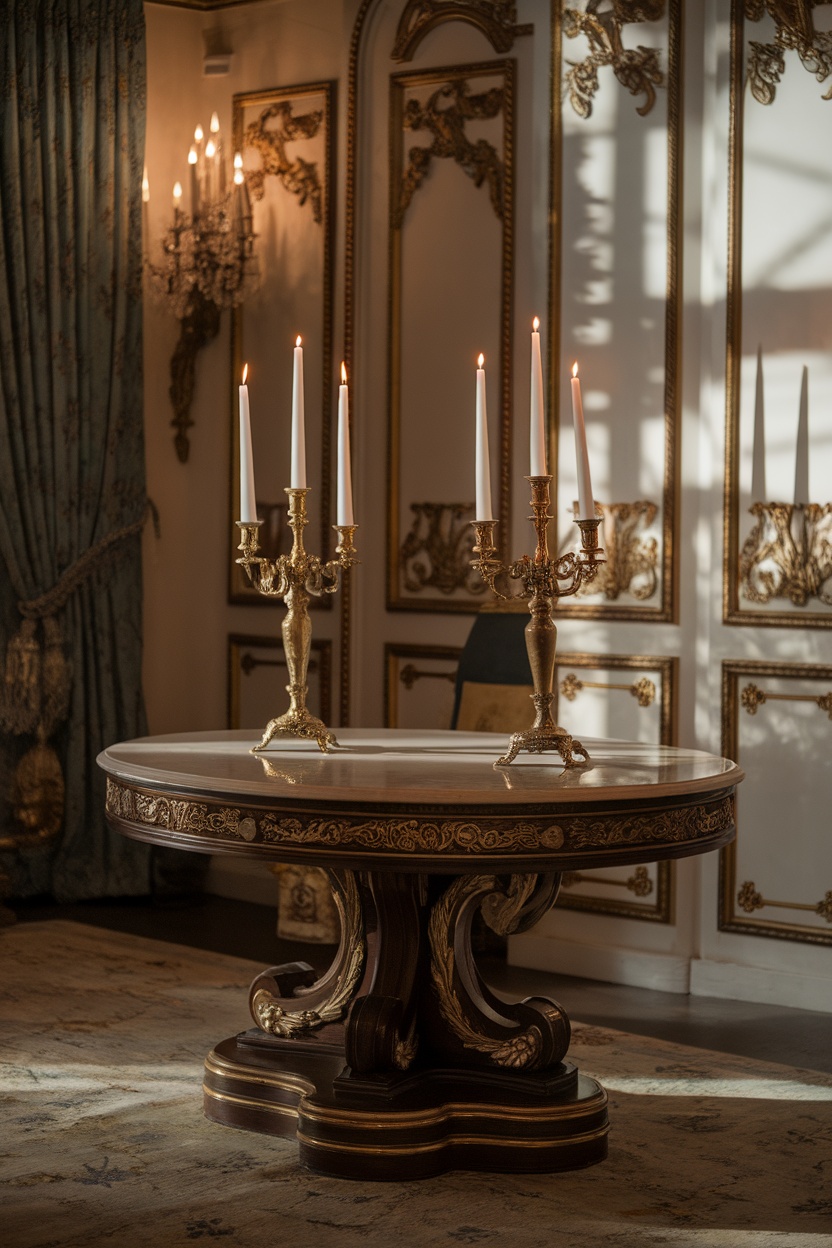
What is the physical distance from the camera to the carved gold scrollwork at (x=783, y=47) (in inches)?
174

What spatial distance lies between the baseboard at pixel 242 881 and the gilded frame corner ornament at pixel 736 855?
177 centimetres

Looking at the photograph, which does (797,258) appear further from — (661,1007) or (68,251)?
(68,251)

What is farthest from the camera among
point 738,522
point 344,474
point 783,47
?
point 738,522

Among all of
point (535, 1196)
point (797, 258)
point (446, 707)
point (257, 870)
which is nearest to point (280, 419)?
point (446, 707)

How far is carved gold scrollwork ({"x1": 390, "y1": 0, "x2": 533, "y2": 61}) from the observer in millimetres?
5125

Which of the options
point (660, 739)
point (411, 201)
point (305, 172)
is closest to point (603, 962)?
point (660, 739)

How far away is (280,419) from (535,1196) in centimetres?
350

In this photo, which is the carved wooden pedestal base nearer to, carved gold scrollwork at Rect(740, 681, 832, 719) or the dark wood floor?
the dark wood floor

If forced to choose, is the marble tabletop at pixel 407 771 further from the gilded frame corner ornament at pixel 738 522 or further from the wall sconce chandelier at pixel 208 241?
the wall sconce chandelier at pixel 208 241

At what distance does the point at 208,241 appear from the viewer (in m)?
5.66

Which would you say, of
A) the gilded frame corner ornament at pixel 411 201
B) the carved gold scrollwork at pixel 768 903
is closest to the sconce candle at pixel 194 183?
the gilded frame corner ornament at pixel 411 201

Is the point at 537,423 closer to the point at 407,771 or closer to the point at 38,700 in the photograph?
the point at 407,771

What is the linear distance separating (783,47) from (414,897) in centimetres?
269

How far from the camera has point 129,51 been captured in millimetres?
5758
